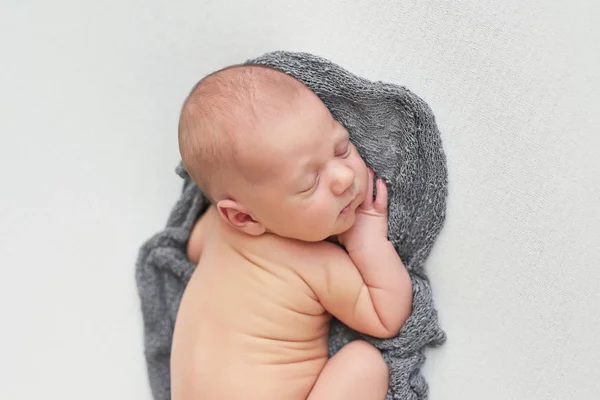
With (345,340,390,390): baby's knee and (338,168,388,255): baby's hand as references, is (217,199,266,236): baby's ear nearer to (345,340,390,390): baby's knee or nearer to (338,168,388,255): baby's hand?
(338,168,388,255): baby's hand

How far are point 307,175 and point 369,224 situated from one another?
0.57 ft

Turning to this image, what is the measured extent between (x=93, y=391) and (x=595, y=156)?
100 centimetres

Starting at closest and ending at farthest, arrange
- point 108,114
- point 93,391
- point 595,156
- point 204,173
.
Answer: point 595,156
point 204,173
point 93,391
point 108,114

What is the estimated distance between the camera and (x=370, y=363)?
1126 millimetres

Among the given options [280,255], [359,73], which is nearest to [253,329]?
[280,255]

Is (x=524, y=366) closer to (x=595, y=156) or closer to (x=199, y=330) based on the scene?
(x=595, y=156)

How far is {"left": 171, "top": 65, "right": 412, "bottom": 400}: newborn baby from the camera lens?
1038mm

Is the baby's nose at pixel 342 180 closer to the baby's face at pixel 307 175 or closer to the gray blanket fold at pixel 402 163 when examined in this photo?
the baby's face at pixel 307 175

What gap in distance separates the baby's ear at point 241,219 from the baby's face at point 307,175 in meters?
0.02

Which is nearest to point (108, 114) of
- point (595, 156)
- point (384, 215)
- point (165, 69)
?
point (165, 69)

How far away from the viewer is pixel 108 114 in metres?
1.40

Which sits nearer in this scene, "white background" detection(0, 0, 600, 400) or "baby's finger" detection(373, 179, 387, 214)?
"white background" detection(0, 0, 600, 400)

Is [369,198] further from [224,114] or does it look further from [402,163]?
[224,114]

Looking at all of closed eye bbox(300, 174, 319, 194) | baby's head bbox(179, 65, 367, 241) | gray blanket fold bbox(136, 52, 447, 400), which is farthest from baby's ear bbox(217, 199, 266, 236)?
gray blanket fold bbox(136, 52, 447, 400)
